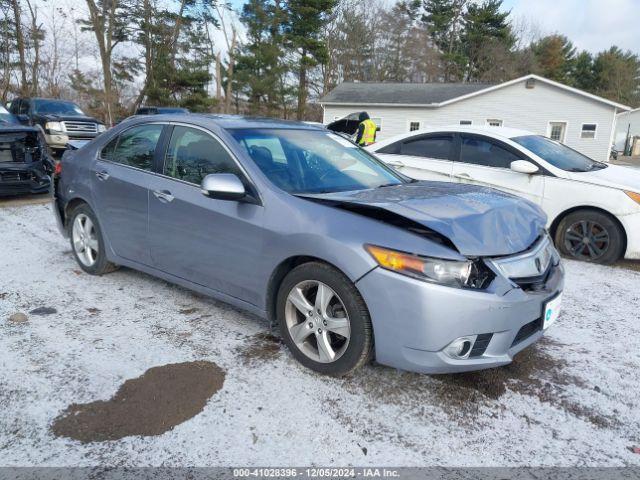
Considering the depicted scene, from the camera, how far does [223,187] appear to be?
3.02 m

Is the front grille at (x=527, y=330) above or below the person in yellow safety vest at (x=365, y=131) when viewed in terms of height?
below

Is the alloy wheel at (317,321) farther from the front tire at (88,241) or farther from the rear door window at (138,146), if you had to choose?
the front tire at (88,241)

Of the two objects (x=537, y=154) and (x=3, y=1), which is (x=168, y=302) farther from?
(x=3, y=1)

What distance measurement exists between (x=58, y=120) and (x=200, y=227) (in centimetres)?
1256

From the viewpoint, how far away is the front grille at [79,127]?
45.1 ft

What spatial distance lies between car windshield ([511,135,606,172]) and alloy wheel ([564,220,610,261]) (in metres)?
0.73

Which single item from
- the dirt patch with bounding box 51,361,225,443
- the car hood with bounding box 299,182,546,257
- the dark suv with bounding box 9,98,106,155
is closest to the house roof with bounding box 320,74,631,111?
the dark suv with bounding box 9,98,106,155

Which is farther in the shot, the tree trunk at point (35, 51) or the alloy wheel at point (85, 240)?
the tree trunk at point (35, 51)

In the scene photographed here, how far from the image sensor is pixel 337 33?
142ft

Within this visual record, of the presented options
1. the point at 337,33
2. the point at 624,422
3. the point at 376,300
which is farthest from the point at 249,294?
the point at 337,33

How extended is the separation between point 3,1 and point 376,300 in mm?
33322

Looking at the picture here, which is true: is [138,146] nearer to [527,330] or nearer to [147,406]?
[147,406]

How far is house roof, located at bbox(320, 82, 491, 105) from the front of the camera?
27.9m

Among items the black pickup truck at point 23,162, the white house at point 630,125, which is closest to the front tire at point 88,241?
the black pickup truck at point 23,162
